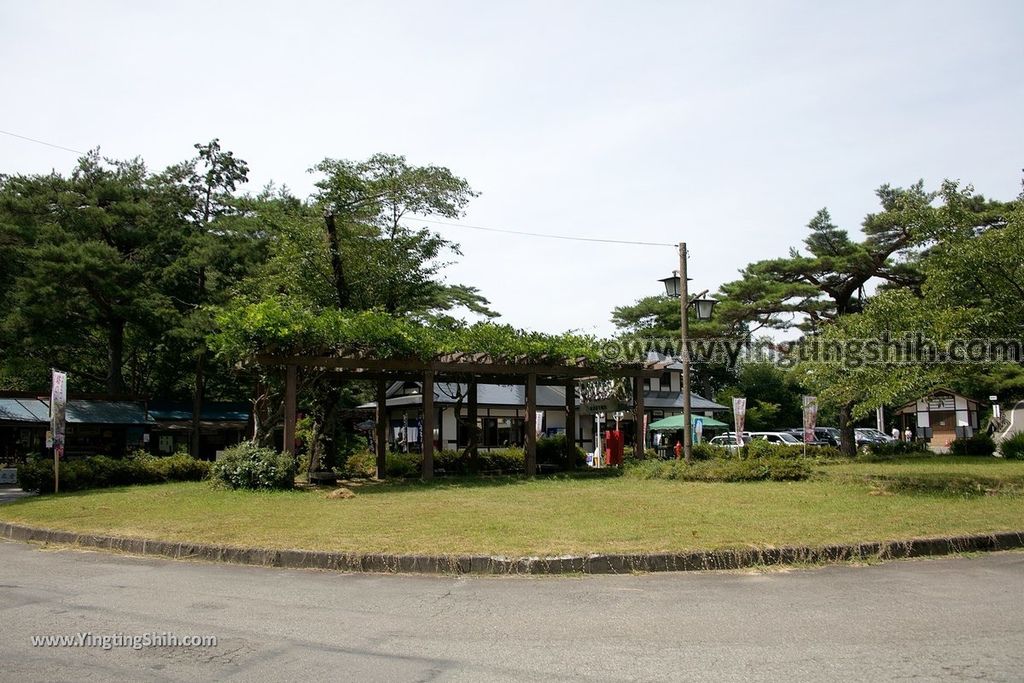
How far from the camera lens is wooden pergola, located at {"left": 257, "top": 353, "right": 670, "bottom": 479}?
18.4m

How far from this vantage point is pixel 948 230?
16.2 meters

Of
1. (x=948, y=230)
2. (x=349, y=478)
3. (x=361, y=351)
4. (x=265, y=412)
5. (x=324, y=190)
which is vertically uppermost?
(x=324, y=190)

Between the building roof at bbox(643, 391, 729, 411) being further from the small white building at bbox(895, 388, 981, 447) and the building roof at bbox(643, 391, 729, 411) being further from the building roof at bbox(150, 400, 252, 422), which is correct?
the building roof at bbox(150, 400, 252, 422)

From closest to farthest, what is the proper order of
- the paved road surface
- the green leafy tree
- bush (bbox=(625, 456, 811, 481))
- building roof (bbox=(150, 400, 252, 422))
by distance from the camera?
bush (bbox=(625, 456, 811, 481))
the green leafy tree
building roof (bbox=(150, 400, 252, 422))
the paved road surface

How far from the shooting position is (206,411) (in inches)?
1550

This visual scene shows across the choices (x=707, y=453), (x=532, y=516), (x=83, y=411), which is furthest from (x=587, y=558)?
(x=83, y=411)

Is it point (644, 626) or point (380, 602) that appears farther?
point (380, 602)

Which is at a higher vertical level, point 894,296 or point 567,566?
point 894,296

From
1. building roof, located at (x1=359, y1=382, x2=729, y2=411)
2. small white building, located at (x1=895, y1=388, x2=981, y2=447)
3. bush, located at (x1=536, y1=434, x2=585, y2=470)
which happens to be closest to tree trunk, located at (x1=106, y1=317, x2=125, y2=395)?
building roof, located at (x1=359, y1=382, x2=729, y2=411)

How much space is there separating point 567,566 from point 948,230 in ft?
40.6

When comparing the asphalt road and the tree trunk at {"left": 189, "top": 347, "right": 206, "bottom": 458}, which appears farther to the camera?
the tree trunk at {"left": 189, "top": 347, "right": 206, "bottom": 458}

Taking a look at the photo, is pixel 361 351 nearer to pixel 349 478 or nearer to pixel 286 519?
pixel 349 478

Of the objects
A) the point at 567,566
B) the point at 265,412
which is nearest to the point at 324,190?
the point at 265,412

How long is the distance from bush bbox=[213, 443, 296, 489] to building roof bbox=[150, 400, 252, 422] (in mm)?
20034
